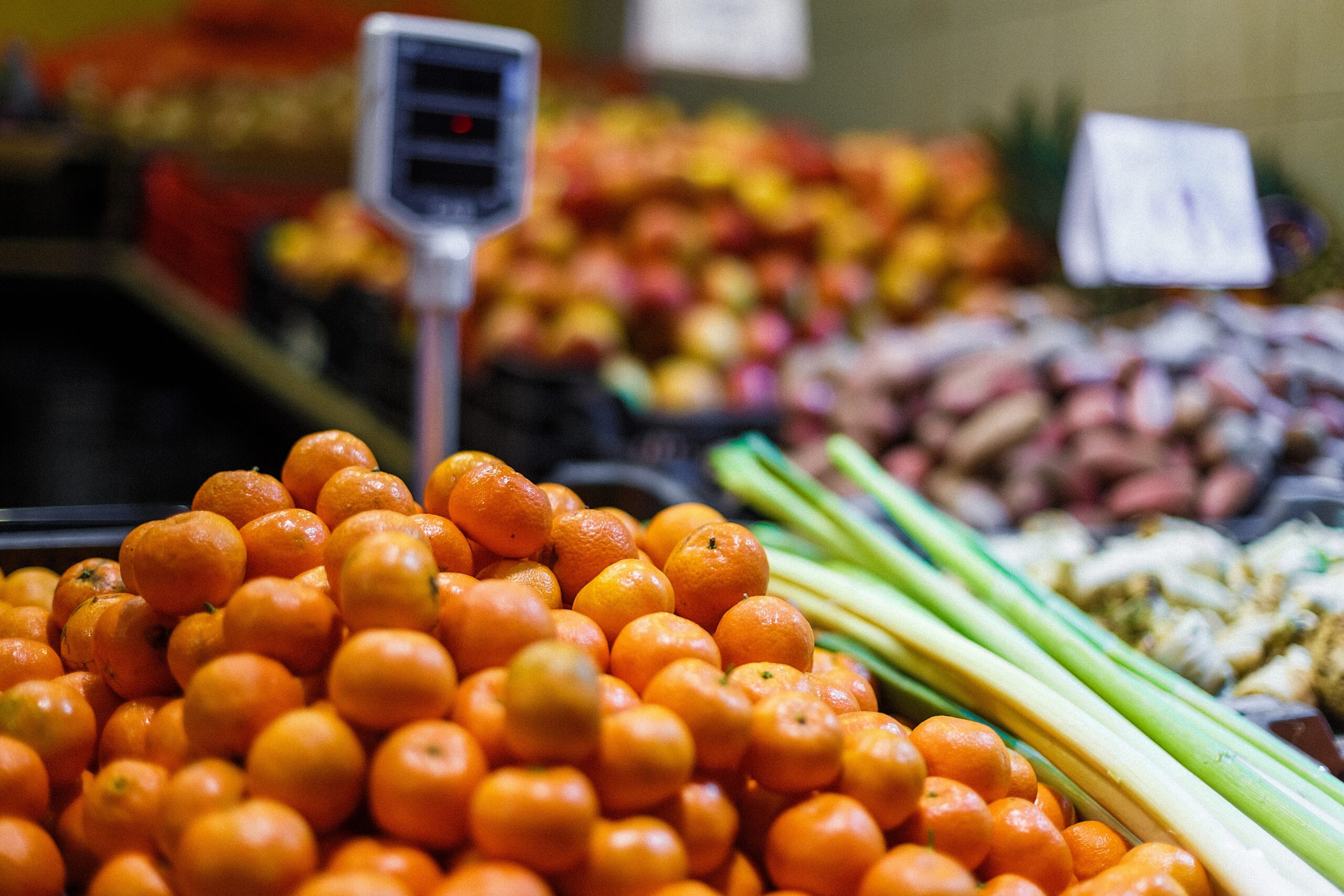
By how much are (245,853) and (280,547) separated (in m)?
0.32

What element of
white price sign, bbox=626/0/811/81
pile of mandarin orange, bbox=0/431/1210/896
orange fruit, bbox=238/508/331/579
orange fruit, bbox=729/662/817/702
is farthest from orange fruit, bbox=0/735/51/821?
white price sign, bbox=626/0/811/81

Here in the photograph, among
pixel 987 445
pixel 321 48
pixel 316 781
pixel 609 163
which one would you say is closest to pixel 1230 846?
pixel 316 781

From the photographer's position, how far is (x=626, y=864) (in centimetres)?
74

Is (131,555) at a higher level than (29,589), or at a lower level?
higher

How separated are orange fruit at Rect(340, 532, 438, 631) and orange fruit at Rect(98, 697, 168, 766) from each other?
0.21 meters

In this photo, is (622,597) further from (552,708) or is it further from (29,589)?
(29,589)

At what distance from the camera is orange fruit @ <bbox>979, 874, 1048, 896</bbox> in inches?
33.1

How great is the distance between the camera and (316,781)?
2.44 ft

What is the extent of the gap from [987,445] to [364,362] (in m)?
1.77

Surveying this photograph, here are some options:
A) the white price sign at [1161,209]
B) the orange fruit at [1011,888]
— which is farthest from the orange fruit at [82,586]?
the white price sign at [1161,209]

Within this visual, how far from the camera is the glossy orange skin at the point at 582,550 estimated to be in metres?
1.06

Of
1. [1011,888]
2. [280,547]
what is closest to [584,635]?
[280,547]

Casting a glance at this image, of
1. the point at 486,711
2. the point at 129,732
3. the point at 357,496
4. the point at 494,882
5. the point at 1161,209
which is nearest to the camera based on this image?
the point at 494,882

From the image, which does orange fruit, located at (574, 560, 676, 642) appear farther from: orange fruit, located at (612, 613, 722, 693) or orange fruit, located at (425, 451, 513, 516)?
orange fruit, located at (425, 451, 513, 516)
